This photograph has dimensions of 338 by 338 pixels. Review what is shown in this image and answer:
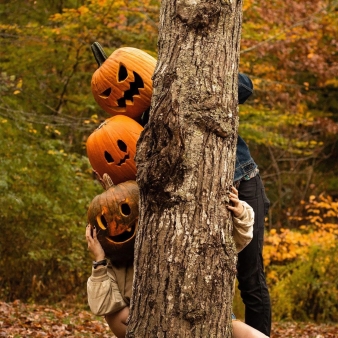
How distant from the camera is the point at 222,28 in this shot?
11.1ft

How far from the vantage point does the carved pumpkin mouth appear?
414 centimetres

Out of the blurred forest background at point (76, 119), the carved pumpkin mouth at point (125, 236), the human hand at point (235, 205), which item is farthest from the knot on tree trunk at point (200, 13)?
the blurred forest background at point (76, 119)

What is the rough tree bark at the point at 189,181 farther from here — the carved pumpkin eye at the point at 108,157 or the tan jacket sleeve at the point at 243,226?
the carved pumpkin eye at the point at 108,157

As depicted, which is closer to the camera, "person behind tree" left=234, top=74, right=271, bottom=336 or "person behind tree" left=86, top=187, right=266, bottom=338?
"person behind tree" left=86, top=187, right=266, bottom=338

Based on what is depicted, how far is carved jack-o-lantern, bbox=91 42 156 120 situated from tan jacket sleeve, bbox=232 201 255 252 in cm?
124

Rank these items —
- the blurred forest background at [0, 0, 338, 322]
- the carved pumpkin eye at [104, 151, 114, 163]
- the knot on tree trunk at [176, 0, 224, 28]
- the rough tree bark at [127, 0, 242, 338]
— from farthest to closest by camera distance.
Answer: the blurred forest background at [0, 0, 338, 322], the carved pumpkin eye at [104, 151, 114, 163], the knot on tree trunk at [176, 0, 224, 28], the rough tree bark at [127, 0, 242, 338]

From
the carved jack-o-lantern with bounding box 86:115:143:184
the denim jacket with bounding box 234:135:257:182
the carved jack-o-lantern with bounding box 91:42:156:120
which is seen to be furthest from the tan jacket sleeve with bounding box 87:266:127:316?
the carved jack-o-lantern with bounding box 91:42:156:120

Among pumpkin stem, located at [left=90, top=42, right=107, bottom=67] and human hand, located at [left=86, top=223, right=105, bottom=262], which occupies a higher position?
pumpkin stem, located at [left=90, top=42, right=107, bottom=67]

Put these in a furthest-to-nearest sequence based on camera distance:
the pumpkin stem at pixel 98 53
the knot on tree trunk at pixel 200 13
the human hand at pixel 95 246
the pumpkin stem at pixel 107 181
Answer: the pumpkin stem at pixel 98 53
the pumpkin stem at pixel 107 181
the human hand at pixel 95 246
the knot on tree trunk at pixel 200 13

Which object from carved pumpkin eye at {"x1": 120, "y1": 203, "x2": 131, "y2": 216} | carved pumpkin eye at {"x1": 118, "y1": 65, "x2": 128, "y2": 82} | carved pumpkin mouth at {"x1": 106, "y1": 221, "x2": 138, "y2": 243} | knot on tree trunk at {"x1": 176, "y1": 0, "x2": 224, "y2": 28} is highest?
knot on tree trunk at {"x1": 176, "y1": 0, "x2": 224, "y2": 28}

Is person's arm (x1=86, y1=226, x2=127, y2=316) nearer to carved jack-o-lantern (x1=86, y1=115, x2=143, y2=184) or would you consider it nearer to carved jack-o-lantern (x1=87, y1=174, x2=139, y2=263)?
carved jack-o-lantern (x1=87, y1=174, x2=139, y2=263)

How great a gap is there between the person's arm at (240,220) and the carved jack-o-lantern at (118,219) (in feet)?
2.39

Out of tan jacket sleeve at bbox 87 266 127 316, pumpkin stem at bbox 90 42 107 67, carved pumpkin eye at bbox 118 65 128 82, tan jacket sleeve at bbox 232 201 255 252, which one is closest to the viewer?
tan jacket sleeve at bbox 232 201 255 252

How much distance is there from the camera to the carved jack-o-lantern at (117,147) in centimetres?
438
